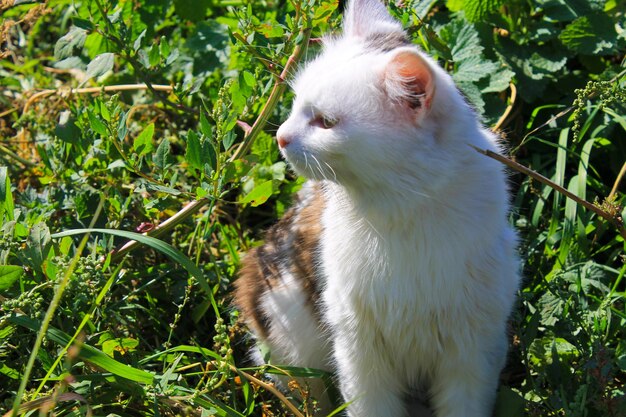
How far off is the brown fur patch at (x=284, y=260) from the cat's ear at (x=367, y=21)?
1.66 ft

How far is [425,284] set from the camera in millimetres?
1892

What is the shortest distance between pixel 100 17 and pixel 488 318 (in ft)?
5.22

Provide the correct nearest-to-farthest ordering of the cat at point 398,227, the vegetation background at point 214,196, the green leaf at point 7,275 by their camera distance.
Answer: the cat at point 398,227 → the green leaf at point 7,275 → the vegetation background at point 214,196

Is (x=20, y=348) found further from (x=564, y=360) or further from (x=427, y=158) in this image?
(x=564, y=360)

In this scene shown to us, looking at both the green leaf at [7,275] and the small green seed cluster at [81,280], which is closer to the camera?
the green leaf at [7,275]

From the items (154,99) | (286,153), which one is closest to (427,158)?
(286,153)

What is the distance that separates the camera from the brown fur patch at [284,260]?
2.29 metres

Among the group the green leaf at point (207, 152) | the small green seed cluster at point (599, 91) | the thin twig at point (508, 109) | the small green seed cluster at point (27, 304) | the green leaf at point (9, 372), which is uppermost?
the small green seed cluster at point (599, 91)

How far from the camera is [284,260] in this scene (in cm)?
240

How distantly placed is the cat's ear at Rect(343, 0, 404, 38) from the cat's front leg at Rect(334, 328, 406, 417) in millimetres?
787

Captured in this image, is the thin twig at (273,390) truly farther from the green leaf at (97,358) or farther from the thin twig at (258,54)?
the thin twig at (258,54)

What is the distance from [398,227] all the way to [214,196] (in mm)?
585

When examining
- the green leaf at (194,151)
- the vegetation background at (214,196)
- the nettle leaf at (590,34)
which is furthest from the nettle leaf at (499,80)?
the green leaf at (194,151)

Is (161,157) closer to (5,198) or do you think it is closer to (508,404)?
(5,198)
